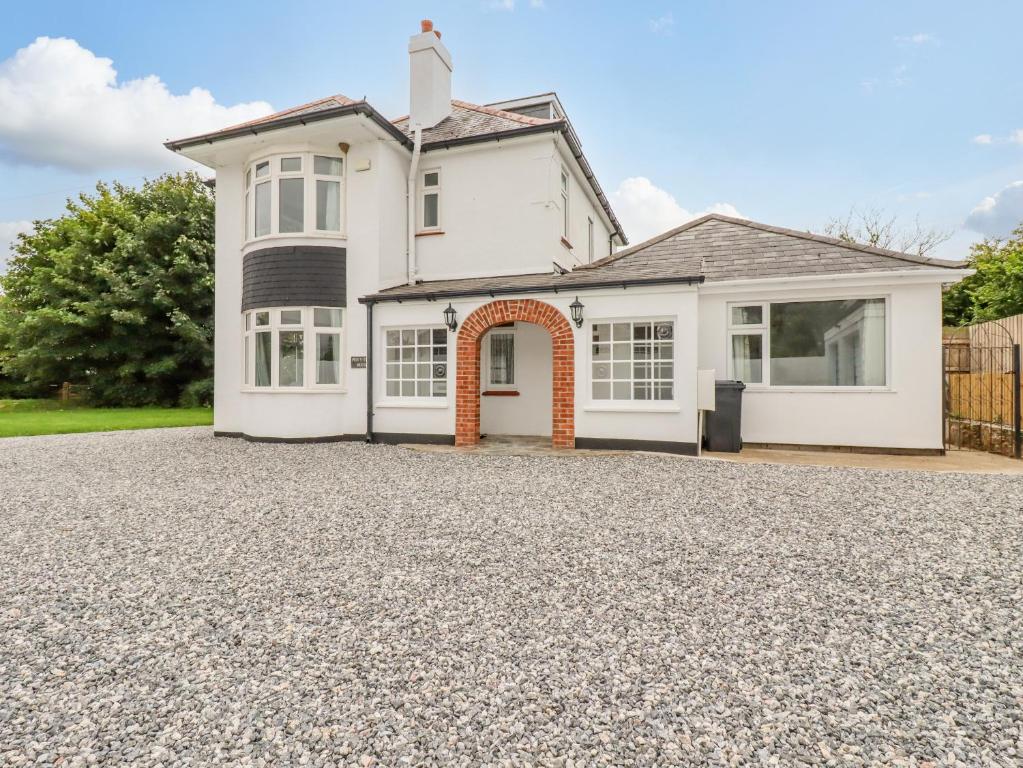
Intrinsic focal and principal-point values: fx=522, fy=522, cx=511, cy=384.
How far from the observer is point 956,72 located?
1038 centimetres

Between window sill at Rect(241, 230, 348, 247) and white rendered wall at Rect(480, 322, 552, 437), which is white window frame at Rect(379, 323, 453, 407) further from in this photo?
window sill at Rect(241, 230, 348, 247)

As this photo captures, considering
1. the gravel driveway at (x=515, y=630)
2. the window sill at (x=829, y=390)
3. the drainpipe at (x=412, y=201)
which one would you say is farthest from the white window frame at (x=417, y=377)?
the window sill at (x=829, y=390)

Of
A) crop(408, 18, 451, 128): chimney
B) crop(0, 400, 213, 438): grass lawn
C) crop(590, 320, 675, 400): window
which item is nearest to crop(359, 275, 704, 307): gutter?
crop(590, 320, 675, 400): window

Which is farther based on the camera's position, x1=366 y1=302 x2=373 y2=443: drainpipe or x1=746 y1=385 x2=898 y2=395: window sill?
x1=366 y1=302 x2=373 y2=443: drainpipe

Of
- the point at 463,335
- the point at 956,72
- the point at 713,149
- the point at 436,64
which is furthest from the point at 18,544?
the point at 713,149

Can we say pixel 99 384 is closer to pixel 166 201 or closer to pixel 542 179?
pixel 166 201

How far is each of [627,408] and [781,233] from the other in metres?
5.18

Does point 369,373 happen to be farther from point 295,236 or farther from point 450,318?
point 295,236

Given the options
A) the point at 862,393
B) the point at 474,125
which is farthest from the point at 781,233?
the point at 474,125

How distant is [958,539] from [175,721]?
575 cm

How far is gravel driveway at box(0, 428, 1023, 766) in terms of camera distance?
2.02 metres

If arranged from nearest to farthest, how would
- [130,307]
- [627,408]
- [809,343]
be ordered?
[627,408]
[809,343]
[130,307]

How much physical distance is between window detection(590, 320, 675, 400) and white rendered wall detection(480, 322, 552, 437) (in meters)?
1.96

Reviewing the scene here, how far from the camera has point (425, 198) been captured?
39.9 feet
